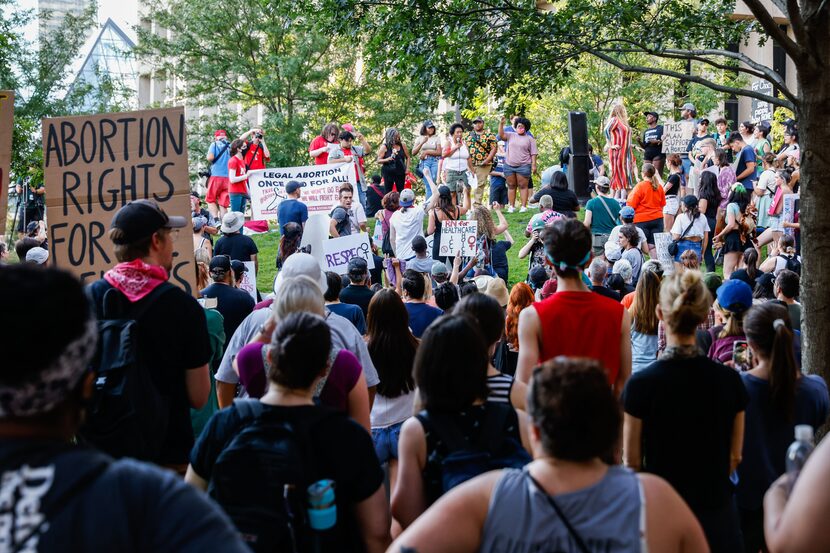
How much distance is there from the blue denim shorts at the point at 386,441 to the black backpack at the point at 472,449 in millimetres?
1938

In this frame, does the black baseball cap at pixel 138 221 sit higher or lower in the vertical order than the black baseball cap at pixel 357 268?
higher

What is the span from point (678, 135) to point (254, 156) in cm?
863

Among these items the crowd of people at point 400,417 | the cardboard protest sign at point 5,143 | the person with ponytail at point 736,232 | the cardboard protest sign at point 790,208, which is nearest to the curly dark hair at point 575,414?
the crowd of people at point 400,417

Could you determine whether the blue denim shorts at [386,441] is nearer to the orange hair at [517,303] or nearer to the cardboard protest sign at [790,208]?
the orange hair at [517,303]

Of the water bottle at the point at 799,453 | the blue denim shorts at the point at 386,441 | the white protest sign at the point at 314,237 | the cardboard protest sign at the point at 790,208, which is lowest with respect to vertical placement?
the blue denim shorts at the point at 386,441

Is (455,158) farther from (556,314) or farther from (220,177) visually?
(556,314)

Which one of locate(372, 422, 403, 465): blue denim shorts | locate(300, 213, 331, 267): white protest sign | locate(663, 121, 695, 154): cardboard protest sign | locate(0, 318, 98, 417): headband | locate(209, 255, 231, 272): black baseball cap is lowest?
locate(372, 422, 403, 465): blue denim shorts

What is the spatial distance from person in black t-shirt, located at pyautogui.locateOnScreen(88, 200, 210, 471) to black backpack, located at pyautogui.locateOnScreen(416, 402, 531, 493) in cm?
119

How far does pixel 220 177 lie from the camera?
18.5 m

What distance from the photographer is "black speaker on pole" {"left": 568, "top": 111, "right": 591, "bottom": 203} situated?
19406 mm

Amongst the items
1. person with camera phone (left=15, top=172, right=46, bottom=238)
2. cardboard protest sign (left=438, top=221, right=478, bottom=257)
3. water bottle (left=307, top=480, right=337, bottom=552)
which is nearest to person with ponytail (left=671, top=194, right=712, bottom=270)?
cardboard protest sign (left=438, top=221, right=478, bottom=257)

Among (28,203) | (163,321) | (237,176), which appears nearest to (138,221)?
(163,321)

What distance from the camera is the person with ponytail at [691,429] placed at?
3805 millimetres

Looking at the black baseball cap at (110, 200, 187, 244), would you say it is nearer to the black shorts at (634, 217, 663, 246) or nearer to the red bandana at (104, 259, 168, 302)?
the red bandana at (104, 259, 168, 302)
